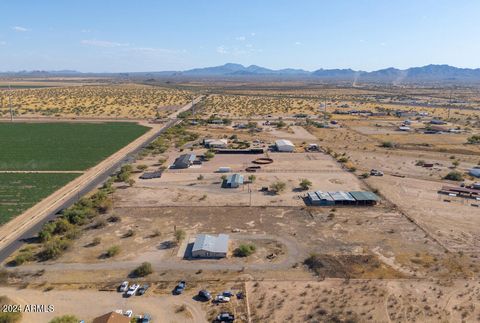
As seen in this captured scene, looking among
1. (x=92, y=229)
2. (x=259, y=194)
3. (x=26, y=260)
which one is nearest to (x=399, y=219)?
(x=259, y=194)

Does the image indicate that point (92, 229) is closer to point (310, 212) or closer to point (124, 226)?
point (124, 226)

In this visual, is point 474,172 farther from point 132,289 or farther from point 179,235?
point 132,289

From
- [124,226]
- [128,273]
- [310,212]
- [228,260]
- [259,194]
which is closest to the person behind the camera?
[128,273]

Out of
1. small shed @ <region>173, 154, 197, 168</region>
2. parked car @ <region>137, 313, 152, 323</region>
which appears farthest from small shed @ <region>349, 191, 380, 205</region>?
parked car @ <region>137, 313, 152, 323</region>

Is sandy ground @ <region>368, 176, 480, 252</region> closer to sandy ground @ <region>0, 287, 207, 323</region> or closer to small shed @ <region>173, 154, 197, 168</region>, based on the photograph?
sandy ground @ <region>0, 287, 207, 323</region>

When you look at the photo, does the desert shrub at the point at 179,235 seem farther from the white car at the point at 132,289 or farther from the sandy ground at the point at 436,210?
the sandy ground at the point at 436,210

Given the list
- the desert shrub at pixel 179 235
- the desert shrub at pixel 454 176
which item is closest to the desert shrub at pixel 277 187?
the desert shrub at pixel 179 235

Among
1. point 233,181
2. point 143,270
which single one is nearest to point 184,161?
point 233,181
